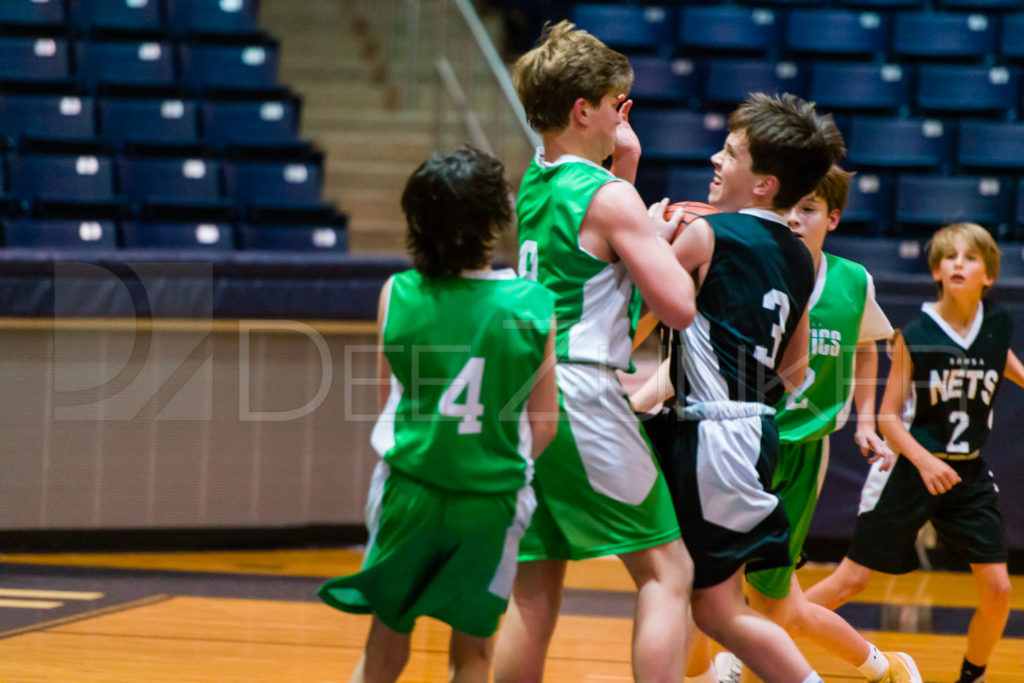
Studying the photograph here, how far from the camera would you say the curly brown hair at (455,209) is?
2098 millimetres

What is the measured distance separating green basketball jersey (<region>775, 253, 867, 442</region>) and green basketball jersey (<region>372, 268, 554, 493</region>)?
3.45 ft

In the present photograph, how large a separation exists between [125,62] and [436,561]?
243 inches

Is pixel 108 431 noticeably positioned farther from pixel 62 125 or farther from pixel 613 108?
pixel 613 108

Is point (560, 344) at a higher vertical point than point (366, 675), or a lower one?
higher

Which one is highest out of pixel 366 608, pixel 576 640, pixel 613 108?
pixel 613 108

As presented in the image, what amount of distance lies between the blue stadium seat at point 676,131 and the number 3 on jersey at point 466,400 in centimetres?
553

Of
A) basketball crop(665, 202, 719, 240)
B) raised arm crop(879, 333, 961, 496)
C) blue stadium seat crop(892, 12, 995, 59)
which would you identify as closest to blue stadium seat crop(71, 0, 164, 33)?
blue stadium seat crop(892, 12, 995, 59)

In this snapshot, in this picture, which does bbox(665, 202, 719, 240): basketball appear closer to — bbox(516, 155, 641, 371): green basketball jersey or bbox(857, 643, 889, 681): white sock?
bbox(516, 155, 641, 371): green basketball jersey

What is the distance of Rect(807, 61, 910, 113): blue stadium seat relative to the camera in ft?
25.4

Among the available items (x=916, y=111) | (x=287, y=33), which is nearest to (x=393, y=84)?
(x=287, y=33)

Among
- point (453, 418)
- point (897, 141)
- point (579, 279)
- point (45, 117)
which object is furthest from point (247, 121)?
point (453, 418)

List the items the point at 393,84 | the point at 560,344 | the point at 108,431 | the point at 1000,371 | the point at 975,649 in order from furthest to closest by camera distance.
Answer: the point at 393,84, the point at 108,431, the point at 1000,371, the point at 975,649, the point at 560,344

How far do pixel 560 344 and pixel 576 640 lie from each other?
1.97 meters

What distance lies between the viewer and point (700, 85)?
26.1 feet
